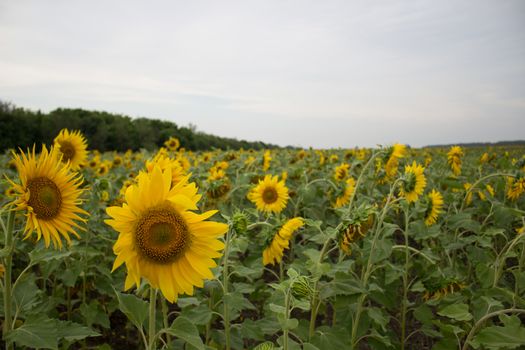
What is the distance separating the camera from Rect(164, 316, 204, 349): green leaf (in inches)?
52.9

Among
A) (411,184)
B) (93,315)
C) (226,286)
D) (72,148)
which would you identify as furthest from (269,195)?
(72,148)

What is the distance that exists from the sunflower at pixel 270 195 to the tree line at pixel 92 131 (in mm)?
17593

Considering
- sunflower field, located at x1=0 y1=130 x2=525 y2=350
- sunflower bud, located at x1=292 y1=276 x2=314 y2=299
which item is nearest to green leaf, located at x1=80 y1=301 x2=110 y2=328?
sunflower field, located at x1=0 y1=130 x2=525 y2=350

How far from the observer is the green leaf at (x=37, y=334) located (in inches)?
61.0

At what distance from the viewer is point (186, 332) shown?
4.55ft

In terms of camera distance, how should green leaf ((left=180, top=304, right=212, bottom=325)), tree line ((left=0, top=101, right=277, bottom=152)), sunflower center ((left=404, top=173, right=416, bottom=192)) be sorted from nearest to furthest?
1. green leaf ((left=180, top=304, right=212, bottom=325))
2. sunflower center ((left=404, top=173, right=416, bottom=192))
3. tree line ((left=0, top=101, right=277, bottom=152))

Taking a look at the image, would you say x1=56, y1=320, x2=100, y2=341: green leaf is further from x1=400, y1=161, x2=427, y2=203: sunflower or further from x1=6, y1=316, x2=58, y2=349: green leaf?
x1=400, y1=161, x2=427, y2=203: sunflower

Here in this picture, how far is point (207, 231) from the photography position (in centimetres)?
142

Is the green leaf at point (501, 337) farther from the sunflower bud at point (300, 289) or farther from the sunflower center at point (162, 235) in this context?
the sunflower center at point (162, 235)

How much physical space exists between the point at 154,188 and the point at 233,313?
1316 millimetres

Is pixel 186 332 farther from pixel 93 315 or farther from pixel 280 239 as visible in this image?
pixel 93 315

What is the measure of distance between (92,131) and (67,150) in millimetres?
25427

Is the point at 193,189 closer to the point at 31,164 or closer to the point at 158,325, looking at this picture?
the point at 31,164

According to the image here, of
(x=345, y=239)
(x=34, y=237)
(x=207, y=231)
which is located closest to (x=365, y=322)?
(x=345, y=239)
